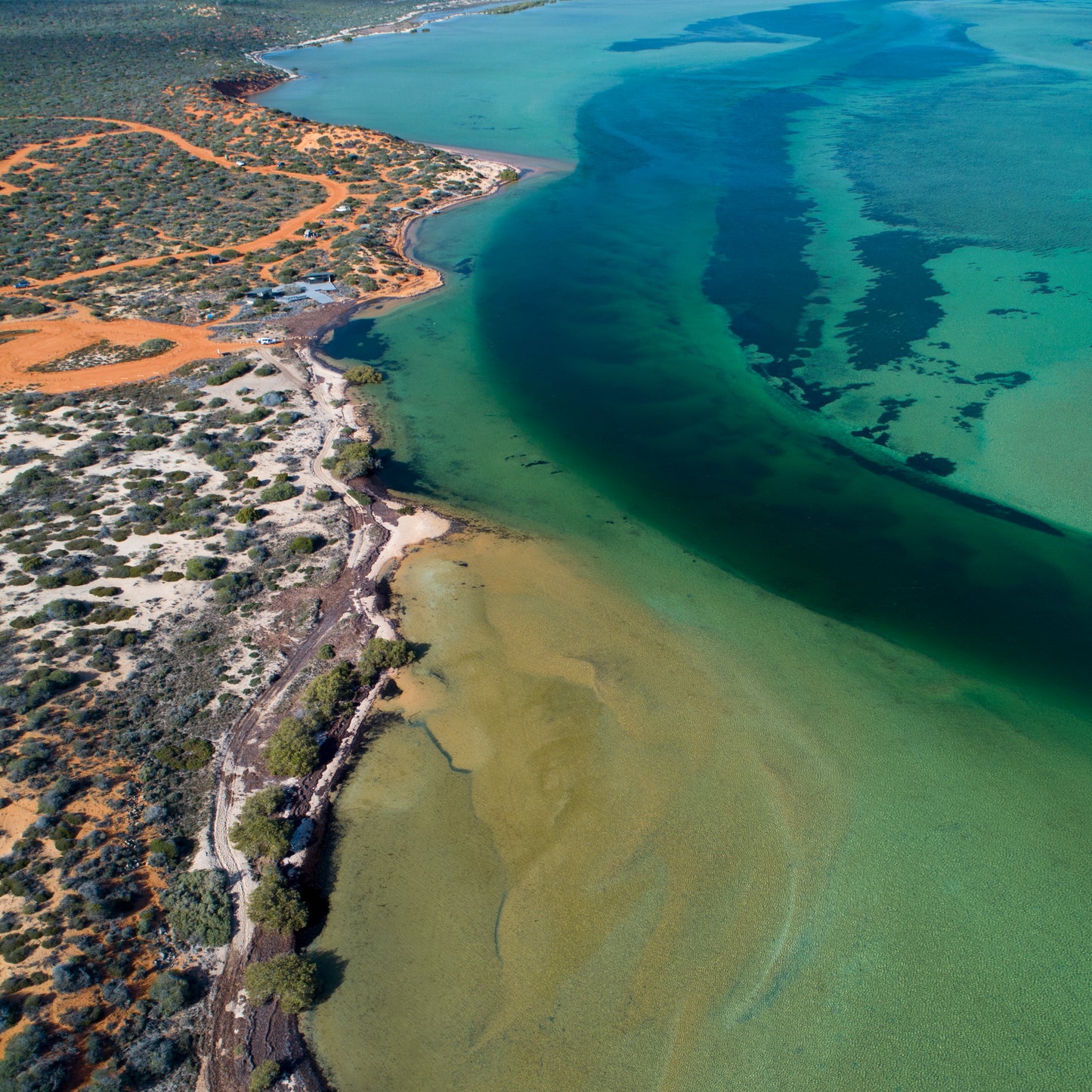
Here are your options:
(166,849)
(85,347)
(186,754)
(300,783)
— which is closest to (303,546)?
(186,754)

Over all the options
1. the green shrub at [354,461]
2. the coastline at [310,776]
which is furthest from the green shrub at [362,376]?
the green shrub at [354,461]

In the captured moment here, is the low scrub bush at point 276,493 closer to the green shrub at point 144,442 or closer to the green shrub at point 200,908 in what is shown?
the green shrub at point 144,442

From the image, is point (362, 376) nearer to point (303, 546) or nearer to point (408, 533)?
point (408, 533)

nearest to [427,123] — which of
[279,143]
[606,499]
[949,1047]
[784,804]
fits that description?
[279,143]

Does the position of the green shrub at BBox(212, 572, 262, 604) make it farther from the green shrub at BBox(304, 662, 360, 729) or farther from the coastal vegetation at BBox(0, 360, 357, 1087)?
the green shrub at BBox(304, 662, 360, 729)

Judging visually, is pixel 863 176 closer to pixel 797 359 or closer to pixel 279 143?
pixel 797 359

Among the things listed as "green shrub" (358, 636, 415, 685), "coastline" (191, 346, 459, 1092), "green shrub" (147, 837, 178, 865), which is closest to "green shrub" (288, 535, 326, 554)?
"coastline" (191, 346, 459, 1092)
